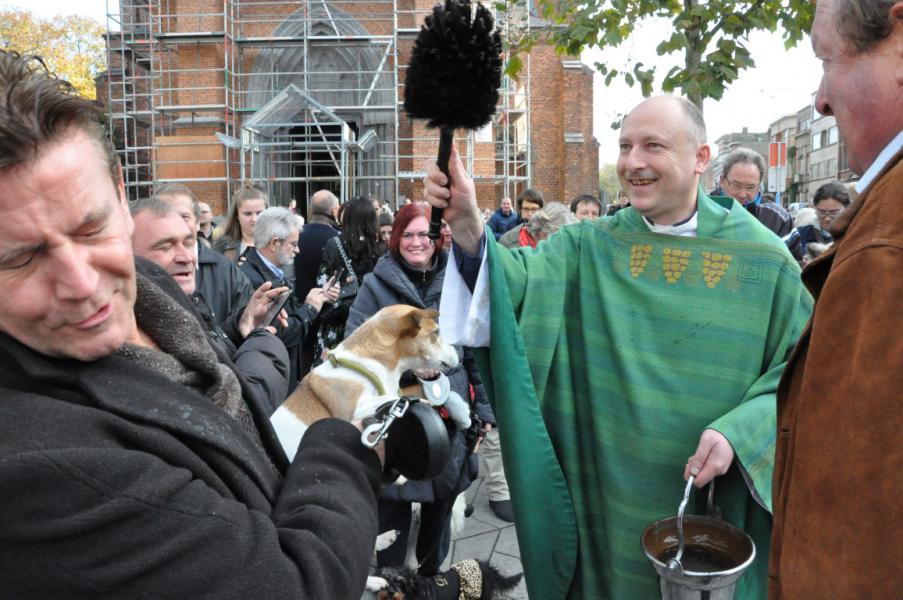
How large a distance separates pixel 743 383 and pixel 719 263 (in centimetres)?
42

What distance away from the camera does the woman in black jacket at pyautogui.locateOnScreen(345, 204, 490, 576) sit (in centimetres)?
359

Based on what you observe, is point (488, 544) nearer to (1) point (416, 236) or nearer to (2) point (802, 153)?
(1) point (416, 236)

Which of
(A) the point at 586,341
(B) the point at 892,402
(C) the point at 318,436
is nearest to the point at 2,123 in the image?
(C) the point at 318,436

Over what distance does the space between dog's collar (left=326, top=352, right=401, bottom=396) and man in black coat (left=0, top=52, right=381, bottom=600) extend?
5.39ft

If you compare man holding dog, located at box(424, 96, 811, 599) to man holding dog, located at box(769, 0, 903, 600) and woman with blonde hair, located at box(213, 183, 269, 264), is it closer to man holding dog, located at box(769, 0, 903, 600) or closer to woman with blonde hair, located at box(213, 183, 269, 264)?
man holding dog, located at box(769, 0, 903, 600)

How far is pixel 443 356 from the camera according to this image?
125 inches

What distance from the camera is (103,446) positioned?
1.01 m

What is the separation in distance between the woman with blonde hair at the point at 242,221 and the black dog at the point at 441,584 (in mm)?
3263

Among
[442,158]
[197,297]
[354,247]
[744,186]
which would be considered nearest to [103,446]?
[442,158]

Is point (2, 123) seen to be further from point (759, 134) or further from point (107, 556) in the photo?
point (759, 134)

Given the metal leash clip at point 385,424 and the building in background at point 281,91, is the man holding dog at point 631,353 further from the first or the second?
the building in background at point 281,91

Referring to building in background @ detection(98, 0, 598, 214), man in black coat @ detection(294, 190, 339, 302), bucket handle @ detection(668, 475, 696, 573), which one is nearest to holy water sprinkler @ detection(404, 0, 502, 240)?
bucket handle @ detection(668, 475, 696, 573)

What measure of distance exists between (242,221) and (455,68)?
438 cm

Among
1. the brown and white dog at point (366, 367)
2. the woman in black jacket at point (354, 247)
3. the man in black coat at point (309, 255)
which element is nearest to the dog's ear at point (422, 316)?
the brown and white dog at point (366, 367)
